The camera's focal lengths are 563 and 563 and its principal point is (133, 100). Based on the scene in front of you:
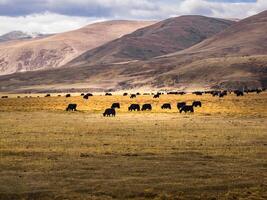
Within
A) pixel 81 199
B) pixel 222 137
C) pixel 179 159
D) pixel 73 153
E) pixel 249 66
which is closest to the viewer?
pixel 81 199

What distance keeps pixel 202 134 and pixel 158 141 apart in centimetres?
449

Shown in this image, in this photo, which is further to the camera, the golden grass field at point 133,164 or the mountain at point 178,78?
the mountain at point 178,78

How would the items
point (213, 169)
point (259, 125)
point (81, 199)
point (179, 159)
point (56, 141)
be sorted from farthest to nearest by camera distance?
point (259, 125), point (56, 141), point (179, 159), point (213, 169), point (81, 199)

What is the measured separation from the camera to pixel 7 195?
15.0 metres

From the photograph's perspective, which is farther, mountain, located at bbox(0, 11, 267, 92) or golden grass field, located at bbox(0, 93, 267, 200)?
mountain, located at bbox(0, 11, 267, 92)

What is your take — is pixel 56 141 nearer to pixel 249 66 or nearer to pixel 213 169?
pixel 213 169

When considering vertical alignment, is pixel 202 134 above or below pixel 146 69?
below

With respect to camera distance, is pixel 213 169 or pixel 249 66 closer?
pixel 213 169

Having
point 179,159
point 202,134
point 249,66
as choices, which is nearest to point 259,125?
point 202,134

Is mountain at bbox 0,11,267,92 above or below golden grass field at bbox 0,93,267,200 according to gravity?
above

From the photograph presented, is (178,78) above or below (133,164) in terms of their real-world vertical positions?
above

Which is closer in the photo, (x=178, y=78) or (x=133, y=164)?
(x=133, y=164)

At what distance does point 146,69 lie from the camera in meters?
198

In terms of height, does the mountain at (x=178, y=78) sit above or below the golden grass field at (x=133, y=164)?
above
